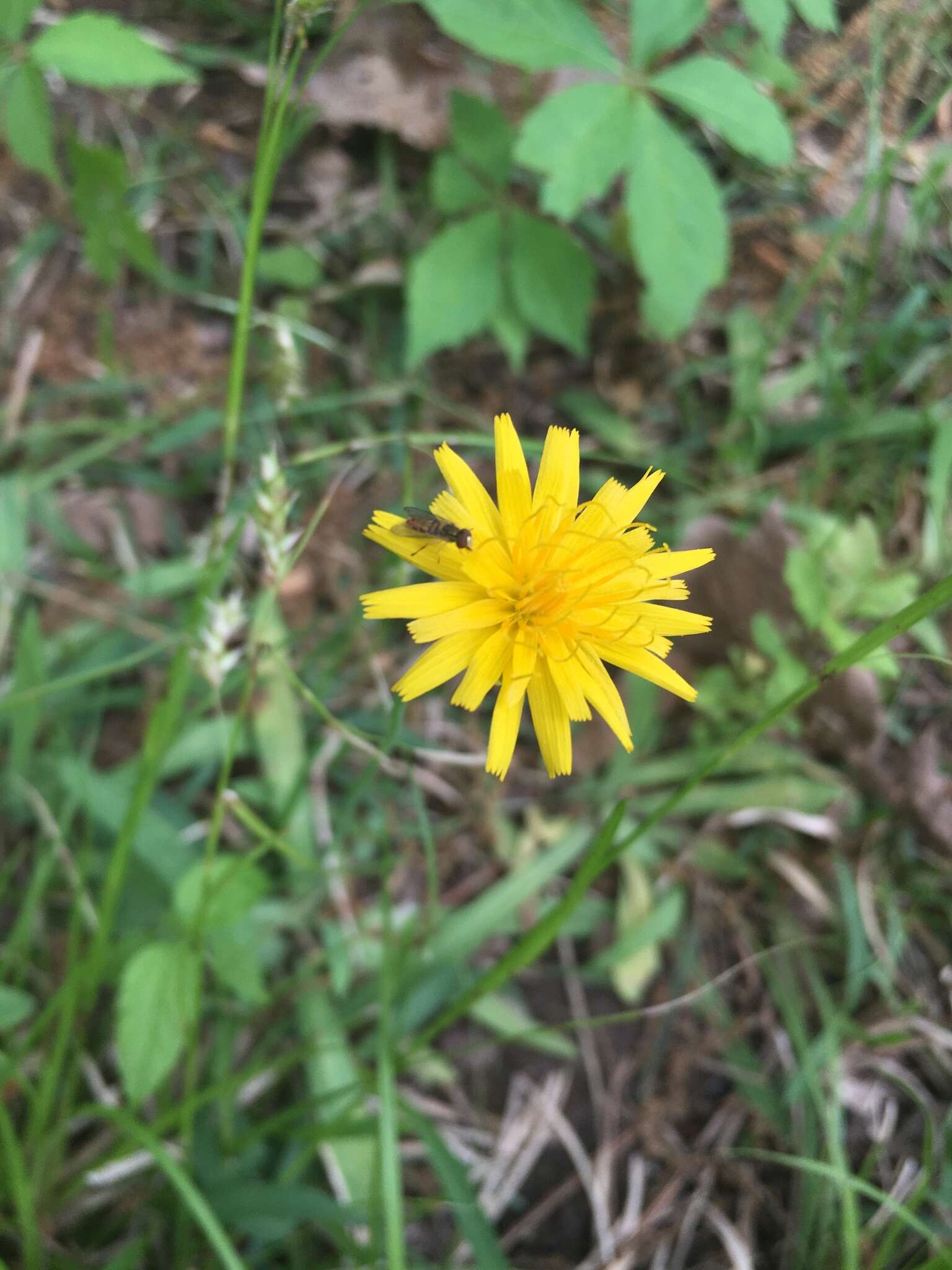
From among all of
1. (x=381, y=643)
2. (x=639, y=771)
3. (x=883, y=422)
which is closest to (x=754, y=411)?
(x=883, y=422)

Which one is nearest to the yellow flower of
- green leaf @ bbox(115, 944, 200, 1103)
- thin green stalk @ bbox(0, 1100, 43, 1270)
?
green leaf @ bbox(115, 944, 200, 1103)

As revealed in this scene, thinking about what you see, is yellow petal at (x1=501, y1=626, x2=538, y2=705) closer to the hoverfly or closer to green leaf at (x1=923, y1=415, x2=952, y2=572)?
the hoverfly

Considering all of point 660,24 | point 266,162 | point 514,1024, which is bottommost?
point 514,1024

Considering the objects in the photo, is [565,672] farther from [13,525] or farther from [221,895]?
[13,525]

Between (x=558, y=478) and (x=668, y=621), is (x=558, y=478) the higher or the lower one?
the higher one

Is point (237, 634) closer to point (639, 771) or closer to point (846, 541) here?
point (639, 771)

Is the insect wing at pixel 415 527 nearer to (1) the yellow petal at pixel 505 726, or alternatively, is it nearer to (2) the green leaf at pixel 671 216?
(1) the yellow petal at pixel 505 726

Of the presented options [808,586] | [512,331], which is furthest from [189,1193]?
[512,331]
